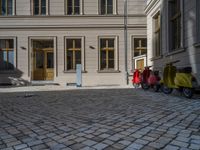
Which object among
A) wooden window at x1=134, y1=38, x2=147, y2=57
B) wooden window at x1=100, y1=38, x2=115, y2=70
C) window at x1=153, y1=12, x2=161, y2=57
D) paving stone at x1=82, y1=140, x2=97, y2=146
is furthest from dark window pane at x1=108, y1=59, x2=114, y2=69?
paving stone at x1=82, y1=140, x2=97, y2=146

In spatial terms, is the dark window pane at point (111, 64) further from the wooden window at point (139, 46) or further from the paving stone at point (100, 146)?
the paving stone at point (100, 146)

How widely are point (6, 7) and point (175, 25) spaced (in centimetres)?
1221

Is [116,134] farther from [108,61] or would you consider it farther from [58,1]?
[58,1]

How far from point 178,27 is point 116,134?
8498 mm

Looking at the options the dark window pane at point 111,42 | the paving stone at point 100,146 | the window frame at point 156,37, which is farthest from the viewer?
the dark window pane at point 111,42

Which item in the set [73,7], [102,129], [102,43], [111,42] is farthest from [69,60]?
[102,129]

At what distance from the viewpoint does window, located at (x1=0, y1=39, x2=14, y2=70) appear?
1730 centimetres

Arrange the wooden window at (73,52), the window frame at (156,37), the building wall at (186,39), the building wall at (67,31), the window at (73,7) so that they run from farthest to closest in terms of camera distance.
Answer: the window at (73,7), the wooden window at (73,52), the building wall at (67,31), the window frame at (156,37), the building wall at (186,39)

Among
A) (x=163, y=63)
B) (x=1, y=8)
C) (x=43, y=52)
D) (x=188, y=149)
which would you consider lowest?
(x=188, y=149)

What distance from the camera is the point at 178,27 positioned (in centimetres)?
1092

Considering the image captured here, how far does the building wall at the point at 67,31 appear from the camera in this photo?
672 inches

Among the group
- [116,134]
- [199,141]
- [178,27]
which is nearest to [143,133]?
[116,134]

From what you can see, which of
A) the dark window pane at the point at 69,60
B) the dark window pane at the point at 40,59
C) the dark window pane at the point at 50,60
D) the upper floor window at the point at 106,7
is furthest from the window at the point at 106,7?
the dark window pane at the point at 40,59

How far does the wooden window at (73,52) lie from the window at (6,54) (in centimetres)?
406
